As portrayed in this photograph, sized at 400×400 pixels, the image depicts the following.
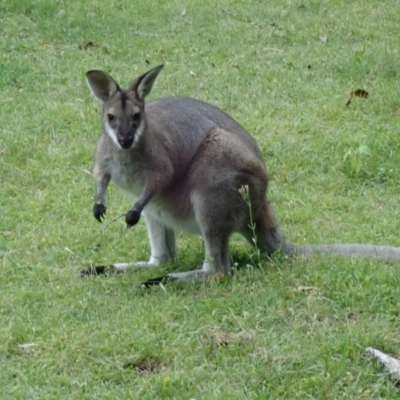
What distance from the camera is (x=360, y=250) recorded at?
5.05 m

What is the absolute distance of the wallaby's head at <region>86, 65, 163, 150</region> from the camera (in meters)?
4.88

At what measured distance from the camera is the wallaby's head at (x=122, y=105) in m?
4.88

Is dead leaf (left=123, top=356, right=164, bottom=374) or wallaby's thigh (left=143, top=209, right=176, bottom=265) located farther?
wallaby's thigh (left=143, top=209, right=176, bottom=265)

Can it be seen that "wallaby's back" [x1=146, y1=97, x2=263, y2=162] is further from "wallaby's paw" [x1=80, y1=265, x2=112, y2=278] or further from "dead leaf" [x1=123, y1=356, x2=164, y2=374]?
"dead leaf" [x1=123, y1=356, x2=164, y2=374]

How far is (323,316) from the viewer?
14.5 ft

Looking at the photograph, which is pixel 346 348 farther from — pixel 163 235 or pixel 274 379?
pixel 163 235

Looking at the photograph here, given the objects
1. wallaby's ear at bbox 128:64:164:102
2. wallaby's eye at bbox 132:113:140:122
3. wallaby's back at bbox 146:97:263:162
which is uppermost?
wallaby's ear at bbox 128:64:164:102

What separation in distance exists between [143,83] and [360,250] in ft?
4.57

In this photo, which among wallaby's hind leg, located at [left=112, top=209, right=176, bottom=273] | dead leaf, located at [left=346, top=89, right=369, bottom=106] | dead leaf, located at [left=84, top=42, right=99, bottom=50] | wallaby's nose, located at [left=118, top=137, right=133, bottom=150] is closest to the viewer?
wallaby's nose, located at [left=118, top=137, right=133, bottom=150]

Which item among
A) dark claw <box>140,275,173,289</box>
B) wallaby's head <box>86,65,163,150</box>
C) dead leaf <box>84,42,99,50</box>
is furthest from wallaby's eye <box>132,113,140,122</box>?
dead leaf <box>84,42,99,50</box>

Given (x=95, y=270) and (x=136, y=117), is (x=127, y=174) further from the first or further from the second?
(x=95, y=270)

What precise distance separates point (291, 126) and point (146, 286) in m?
2.79

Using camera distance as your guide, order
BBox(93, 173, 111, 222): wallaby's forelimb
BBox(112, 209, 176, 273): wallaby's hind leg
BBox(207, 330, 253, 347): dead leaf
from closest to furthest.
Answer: BBox(207, 330, 253, 347): dead leaf → BBox(93, 173, 111, 222): wallaby's forelimb → BBox(112, 209, 176, 273): wallaby's hind leg

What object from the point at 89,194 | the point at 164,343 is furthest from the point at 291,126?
the point at 164,343
